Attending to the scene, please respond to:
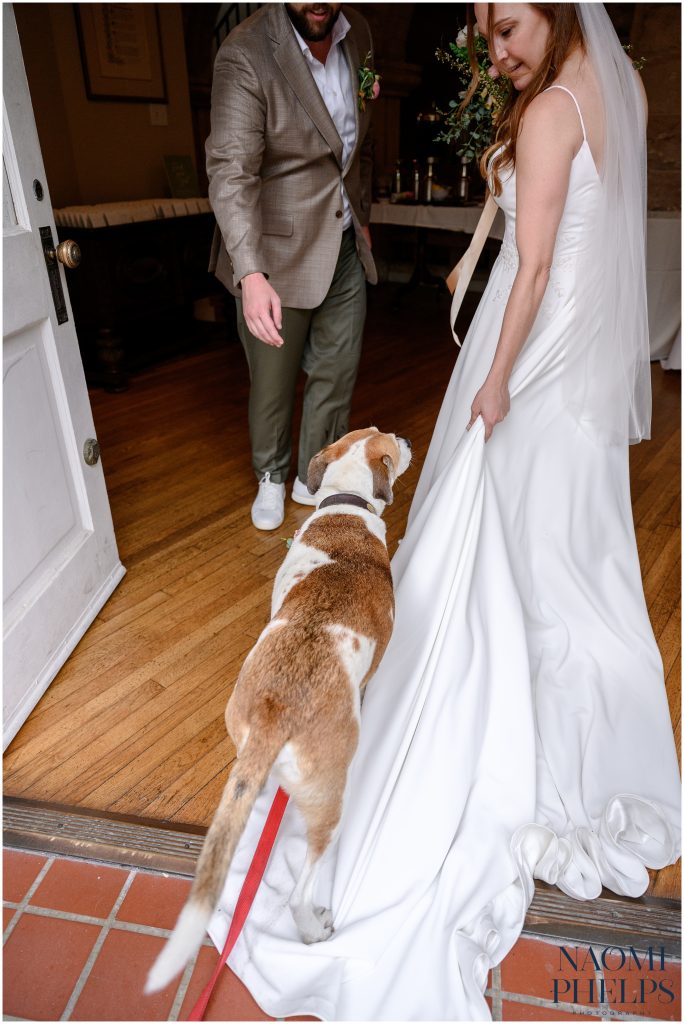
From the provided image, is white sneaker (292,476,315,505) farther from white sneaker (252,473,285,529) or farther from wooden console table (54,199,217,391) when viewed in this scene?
wooden console table (54,199,217,391)

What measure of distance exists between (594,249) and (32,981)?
6.75ft

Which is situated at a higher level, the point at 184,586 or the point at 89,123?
the point at 89,123

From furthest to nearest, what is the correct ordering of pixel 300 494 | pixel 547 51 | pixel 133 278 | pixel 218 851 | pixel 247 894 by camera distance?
pixel 133 278
pixel 300 494
pixel 547 51
pixel 247 894
pixel 218 851

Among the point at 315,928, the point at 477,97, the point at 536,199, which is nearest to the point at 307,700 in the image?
the point at 315,928

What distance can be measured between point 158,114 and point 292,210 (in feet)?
11.6

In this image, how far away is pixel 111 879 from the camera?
1461 mm

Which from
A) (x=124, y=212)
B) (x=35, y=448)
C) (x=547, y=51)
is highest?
(x=547, y=51)

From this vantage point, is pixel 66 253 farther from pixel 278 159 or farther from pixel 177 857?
pixel 177 857

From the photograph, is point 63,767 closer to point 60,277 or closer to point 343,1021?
point 343,1021

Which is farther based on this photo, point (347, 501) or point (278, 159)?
point (278, 159)

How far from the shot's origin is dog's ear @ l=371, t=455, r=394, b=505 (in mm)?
1650

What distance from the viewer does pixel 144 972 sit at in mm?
1279

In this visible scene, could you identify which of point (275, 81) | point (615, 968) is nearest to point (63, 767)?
point (615, 968)

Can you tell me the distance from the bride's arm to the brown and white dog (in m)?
0.62
